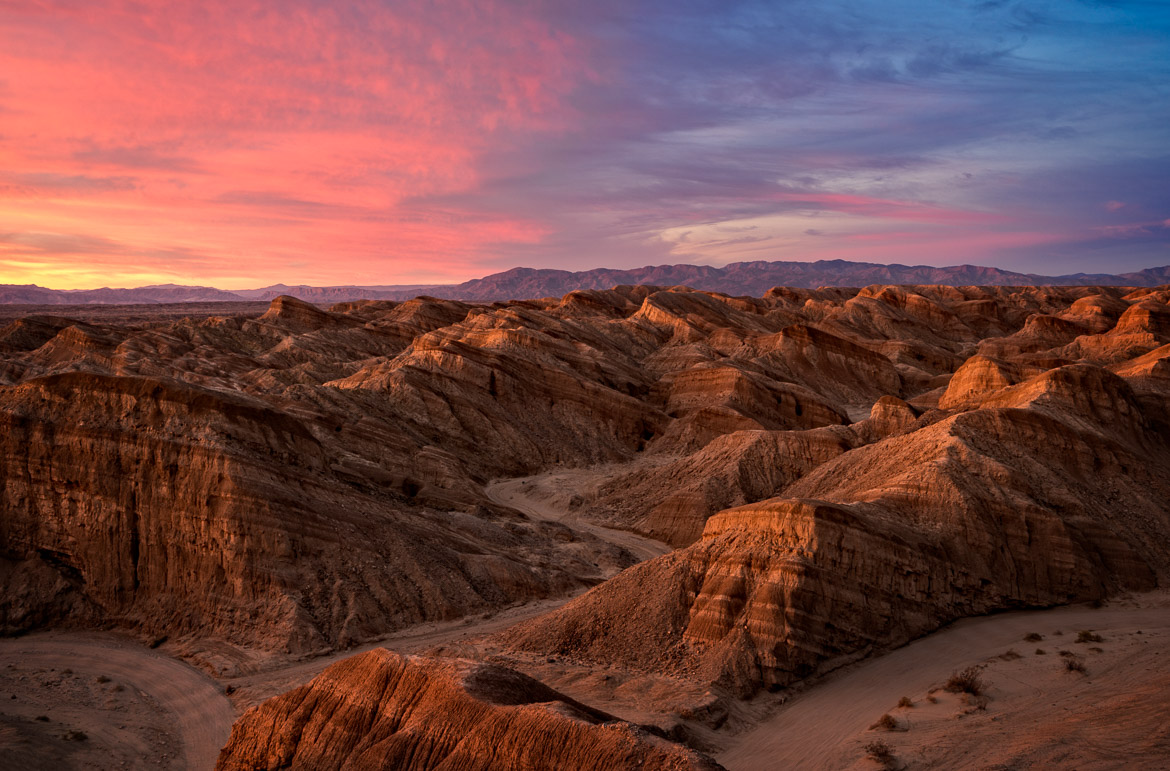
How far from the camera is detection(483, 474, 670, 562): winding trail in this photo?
38.1 m

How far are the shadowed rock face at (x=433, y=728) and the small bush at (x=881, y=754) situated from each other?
18.7 ft

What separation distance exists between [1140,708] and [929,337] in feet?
345

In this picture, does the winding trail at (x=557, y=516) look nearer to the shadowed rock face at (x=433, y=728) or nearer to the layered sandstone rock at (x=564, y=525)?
the layered sandstone rock at (x=564, y=525)

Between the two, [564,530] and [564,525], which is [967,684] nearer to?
[564,530]

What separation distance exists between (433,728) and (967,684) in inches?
493

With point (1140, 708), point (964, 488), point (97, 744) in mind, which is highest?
point (964, 488)

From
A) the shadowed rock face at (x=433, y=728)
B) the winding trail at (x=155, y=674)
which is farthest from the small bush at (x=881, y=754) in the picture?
the winding trail at (x=155, y=674)

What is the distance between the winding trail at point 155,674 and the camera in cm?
2097

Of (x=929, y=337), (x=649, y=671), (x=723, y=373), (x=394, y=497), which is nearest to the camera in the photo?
(x=649, y=671)

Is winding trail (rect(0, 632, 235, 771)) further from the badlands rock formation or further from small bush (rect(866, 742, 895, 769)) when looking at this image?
small bush (rect(866, 742, 895, 769))

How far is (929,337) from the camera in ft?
382

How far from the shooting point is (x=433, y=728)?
582 inches

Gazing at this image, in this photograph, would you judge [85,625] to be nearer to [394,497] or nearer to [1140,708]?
[394,497]

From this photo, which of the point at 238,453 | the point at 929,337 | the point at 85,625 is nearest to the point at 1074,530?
the point at 238,453
